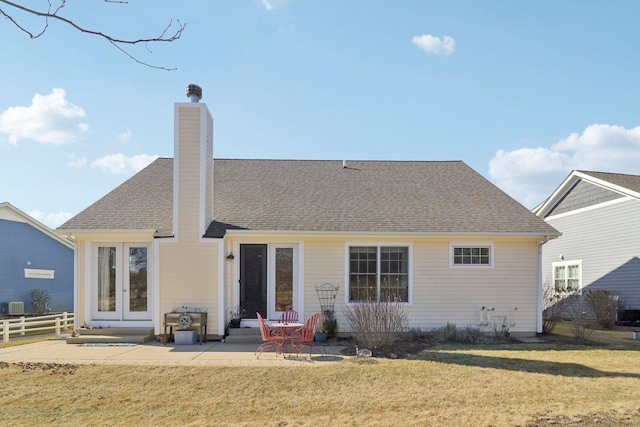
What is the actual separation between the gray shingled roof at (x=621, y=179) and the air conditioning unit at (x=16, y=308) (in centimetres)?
2381

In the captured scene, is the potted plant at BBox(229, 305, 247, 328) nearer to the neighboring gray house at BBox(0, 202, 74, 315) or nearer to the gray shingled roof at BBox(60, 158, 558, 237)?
the gray shingled roof at BBox(60, 158, 558, 237)

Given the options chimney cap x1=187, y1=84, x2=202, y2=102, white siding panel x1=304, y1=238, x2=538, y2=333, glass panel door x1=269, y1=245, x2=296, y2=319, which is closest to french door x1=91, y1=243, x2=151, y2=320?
glass panel door x1=269, y1=245, x2=296, y2=319

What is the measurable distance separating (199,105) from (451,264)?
7614 millimetres

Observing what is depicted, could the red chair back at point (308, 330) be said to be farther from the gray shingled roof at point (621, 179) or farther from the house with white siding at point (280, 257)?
the gray shingled roof at point (621, 179)

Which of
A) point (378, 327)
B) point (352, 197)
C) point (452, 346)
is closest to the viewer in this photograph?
point (378, 327)

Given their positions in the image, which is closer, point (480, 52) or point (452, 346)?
point (452, 346)

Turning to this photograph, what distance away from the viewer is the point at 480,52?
38.8 ft

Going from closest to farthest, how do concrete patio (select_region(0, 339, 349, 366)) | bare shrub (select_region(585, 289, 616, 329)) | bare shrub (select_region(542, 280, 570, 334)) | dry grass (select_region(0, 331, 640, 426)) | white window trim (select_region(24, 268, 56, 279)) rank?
dry grass (select_region(0, 331, 640, 426)) → concrete patio (select_region(0, 339, 349, 366)) → bare shrub (select_region(542, 280, 570, 334)) → bare shrub (select_region(585, 289, 616, 329)) → white window trim (select_region(24, 268, 56, 279))

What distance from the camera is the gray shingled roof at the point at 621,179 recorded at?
16606 mm

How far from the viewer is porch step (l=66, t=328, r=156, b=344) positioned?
36.4 feet

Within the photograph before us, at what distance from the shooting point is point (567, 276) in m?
19.3

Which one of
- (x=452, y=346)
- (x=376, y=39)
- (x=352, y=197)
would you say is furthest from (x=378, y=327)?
(x=376, y=39)

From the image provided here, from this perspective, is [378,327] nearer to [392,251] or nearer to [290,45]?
[392,251]

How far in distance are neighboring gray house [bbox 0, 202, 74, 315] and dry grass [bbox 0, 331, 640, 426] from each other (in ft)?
45.5
